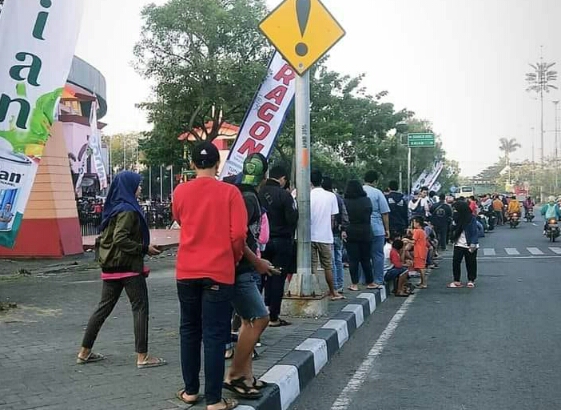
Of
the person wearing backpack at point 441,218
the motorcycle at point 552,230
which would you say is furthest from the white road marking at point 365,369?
the motorcycle at point 552,230

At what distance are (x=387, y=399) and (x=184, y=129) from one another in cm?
1830

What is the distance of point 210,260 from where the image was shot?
439cm

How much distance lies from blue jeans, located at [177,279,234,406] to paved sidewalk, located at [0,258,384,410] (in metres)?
0.30

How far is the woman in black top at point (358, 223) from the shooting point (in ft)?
33.8

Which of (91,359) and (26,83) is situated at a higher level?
(26,83)

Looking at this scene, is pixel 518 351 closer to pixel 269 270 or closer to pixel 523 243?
pixel 269 270

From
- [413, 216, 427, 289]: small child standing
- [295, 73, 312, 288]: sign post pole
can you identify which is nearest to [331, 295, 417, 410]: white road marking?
[295, 73, 312, 288]: sign post pole

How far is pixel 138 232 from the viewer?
225 inches

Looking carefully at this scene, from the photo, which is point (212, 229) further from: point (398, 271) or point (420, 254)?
point (420, 254)

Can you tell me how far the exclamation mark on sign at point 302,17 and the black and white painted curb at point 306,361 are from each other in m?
3.15

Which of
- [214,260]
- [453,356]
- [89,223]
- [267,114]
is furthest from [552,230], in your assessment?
[214,260]

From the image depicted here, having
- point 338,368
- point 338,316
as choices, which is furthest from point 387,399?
point 338,316

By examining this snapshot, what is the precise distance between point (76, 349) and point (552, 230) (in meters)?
20.5

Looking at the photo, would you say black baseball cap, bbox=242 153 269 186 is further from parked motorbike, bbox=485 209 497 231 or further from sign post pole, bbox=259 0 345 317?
parked motorbike, bbox=485 209 497 231
